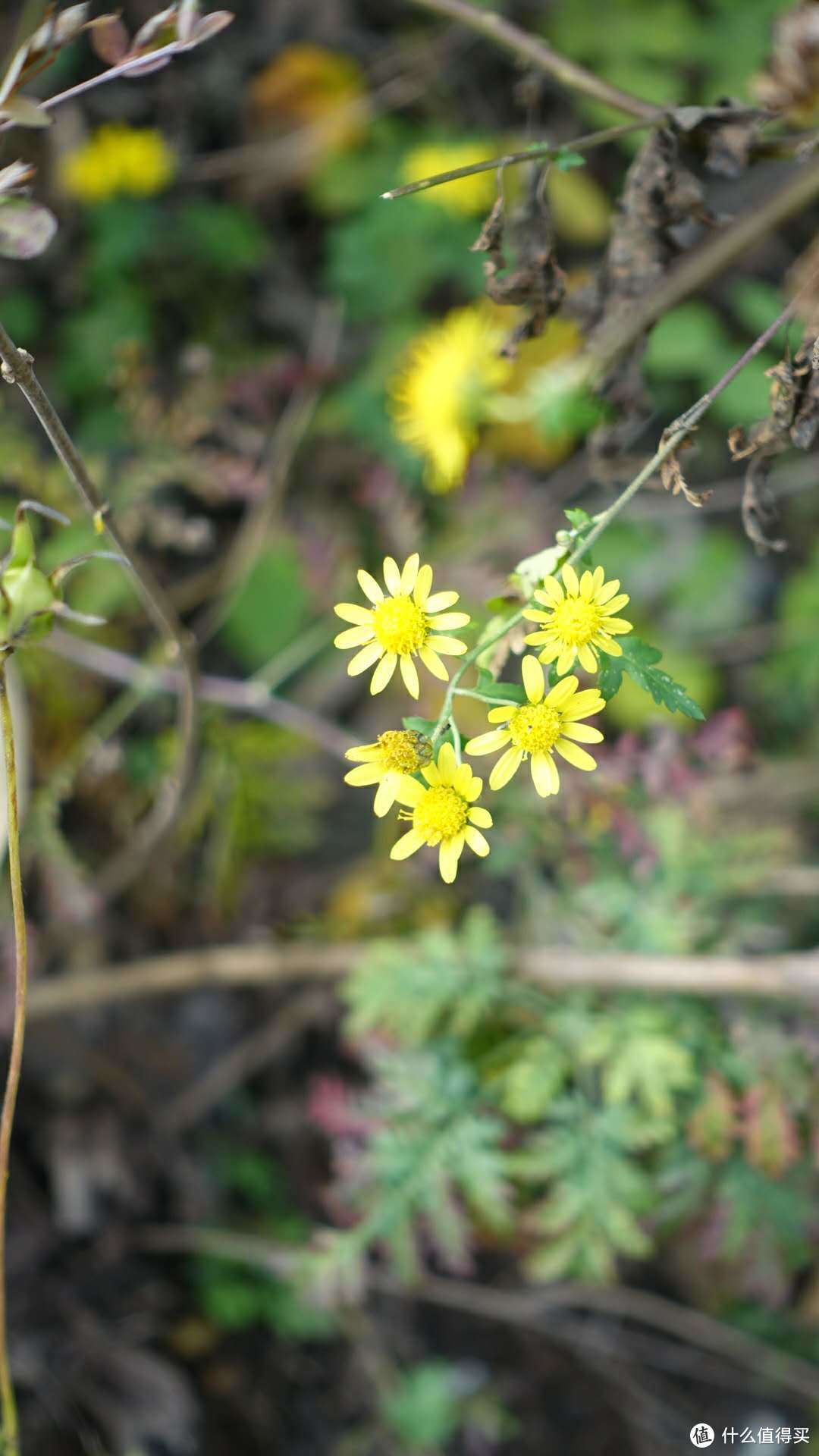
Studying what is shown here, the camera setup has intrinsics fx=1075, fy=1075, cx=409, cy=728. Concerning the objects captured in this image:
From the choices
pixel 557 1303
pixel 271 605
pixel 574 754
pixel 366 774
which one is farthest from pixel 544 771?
pixel 557 1303

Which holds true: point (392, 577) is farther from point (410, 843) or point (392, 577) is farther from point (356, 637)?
point (410, 843)

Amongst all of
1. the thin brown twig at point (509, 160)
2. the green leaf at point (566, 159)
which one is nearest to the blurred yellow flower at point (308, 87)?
the thin brown twig at point (509, 160)

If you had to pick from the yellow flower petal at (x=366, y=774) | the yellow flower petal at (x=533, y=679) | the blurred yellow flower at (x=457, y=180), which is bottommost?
the yellow flower petal at (x=366, y=774)

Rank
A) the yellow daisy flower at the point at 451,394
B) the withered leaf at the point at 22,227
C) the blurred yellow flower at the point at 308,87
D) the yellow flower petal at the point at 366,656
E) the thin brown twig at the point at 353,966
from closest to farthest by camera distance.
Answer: the withered leaf at the point at 22,227 < the yellow flower petal at the point at 366,656 < the thin brown twig at the point at 353,966 < the yellow daisy flower at the point at 451,394 < the blurred yellow flower at the point at 308,87

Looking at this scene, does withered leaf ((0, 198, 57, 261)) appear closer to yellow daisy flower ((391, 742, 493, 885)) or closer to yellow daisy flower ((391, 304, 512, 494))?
yellow daisy flower ((391, 742, 493, 885))

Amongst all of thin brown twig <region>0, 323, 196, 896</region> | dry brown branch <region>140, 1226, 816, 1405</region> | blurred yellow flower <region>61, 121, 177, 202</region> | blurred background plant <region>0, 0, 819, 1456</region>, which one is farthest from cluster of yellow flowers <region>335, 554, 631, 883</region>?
blurred yellow flower <region>61, 121, 177, 202</region>

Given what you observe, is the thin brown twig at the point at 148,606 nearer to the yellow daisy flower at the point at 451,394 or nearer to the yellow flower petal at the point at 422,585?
the yellow flower petal at the point at 422,585

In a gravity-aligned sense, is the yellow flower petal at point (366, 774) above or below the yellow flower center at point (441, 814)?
above
